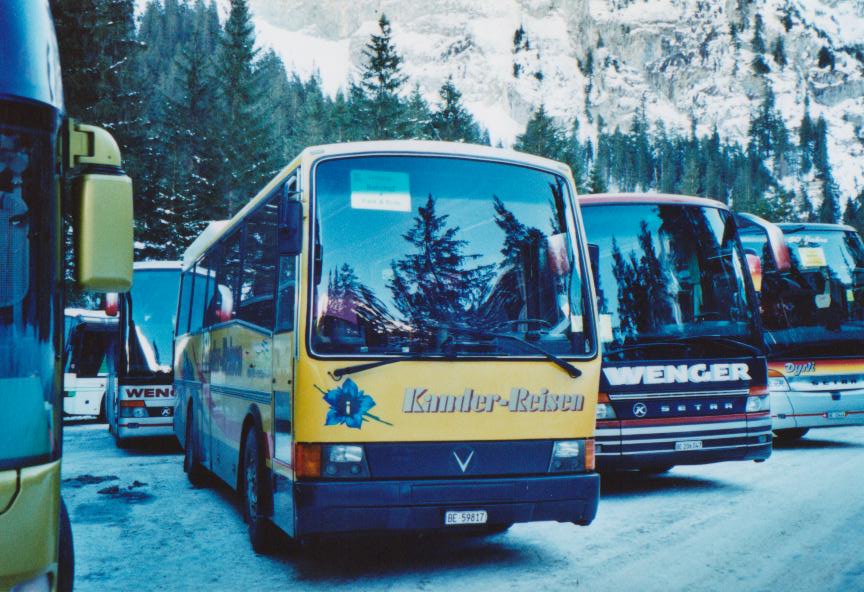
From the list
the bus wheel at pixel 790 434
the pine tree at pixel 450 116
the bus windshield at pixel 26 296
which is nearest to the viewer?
the bus windshield at pixel 26 296

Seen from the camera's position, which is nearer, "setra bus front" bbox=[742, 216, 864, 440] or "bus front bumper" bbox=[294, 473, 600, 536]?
"bus front bumper" bbox=[294, 473, 600, 536]

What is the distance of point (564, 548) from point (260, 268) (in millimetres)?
3062

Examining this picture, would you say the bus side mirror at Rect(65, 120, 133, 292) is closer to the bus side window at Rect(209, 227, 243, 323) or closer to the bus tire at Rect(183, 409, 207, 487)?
the bus side window at Rect(209, 227, 243, 323)

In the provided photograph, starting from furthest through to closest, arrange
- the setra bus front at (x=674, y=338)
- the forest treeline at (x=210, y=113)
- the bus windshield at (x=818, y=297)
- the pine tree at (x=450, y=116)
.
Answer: the pine tree at (x=450, y=116), the forest treeline at (x=210, y=113), the bus windshield at (x=818, y=297), the setra bus front at (x=674, y=338)

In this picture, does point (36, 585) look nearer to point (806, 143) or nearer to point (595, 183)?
point (595, 183)

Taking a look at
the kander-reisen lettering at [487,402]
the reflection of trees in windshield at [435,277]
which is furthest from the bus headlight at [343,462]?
the reflection of trees in windshield at [435,277]

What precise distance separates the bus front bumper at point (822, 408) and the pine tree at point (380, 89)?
41.8 meters

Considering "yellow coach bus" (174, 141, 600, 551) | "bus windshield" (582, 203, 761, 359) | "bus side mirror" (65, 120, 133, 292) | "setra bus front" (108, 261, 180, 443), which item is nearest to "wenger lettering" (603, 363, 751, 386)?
"bus windshield" (582, 203, 761, 359)

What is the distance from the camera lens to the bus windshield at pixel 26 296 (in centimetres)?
335

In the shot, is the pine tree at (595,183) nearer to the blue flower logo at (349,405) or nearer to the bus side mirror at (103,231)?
the blue flower logo at (349,405)

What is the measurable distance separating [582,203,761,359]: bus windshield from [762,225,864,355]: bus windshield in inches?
141

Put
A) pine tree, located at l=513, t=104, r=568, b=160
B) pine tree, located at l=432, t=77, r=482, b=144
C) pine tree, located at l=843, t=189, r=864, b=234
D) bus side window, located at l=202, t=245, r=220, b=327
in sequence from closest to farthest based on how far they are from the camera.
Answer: bus side window, located at l=202, t=245, r=220, b=327 → pine tree, located at l=432, t=77, r=482, b=144 → pine tree, located at l=513, t=104, r=568, b=160 → pine tree, located at l=843, t=189, r=864, b=234

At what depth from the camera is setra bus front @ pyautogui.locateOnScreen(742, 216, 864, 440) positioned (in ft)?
40.0

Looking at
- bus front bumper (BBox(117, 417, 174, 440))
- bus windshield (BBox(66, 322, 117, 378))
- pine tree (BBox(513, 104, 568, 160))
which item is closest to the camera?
bus front bumper (BBox(117, 417, 174, 440))
